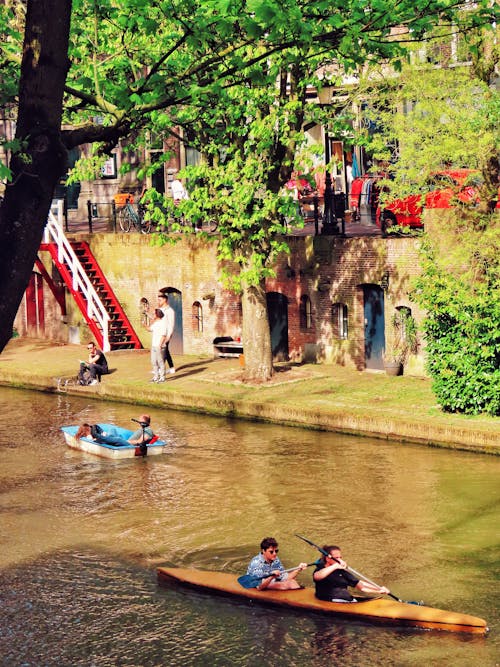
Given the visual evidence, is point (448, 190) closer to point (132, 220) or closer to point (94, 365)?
point (94, 365)

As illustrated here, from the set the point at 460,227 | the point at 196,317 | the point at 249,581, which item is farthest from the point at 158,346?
the point at 249,581

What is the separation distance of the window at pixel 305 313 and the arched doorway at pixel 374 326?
6.29 feet

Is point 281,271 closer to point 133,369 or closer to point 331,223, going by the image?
point 331,223

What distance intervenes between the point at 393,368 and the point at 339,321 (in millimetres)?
2596

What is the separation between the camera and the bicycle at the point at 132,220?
40812mm

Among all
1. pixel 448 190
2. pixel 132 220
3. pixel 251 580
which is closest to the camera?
pixel 251 580

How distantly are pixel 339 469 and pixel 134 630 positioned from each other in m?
8.89

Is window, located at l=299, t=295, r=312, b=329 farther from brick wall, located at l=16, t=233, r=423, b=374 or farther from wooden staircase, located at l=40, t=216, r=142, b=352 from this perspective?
wooden staircase, located at l=40, t=216, r=142, b=352

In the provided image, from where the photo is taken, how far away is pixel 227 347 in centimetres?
3653

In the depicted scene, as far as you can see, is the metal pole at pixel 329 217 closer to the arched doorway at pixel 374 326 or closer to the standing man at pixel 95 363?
the arched doorway at pixel 374 326

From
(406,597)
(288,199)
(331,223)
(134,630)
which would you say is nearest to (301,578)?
(406,597)

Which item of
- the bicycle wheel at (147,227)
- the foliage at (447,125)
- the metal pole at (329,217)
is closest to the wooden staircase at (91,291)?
the bicycle wheel at (147,227)

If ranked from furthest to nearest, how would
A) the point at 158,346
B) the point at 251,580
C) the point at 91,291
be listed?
the point at 91,291
the point at 158,346
the point at 251,580

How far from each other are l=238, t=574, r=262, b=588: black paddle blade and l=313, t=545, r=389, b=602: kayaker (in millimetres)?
952
